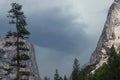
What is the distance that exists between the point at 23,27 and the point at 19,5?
2686 mm

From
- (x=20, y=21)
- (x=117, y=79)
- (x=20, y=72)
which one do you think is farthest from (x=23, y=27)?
(x=117, y=79)

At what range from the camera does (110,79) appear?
381 feet

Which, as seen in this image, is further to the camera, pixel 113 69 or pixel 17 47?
pixel 113 69

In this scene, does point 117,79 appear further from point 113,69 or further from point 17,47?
point 17,47

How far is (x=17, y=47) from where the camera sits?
6519 centimetres

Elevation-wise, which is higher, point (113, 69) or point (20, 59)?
point (113, 69)

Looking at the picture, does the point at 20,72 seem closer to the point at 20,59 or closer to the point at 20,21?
the point at 20,59

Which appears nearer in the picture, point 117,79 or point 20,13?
point 20,13

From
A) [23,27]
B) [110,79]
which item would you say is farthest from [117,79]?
[23,27]

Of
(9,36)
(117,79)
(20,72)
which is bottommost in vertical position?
(20,72)

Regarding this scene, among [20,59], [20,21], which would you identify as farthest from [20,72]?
[20,21]

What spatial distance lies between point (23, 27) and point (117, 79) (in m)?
50.7

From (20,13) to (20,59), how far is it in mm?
5491

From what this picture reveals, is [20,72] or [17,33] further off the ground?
[17,33]
